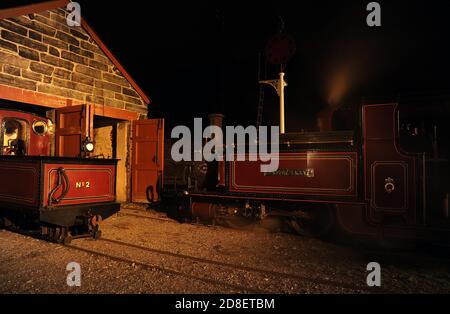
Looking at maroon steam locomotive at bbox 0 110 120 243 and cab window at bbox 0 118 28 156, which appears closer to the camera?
maroon steam locomotive at bbox 0 110 120 243

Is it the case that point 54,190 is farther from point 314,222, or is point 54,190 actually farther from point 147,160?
point 314,222

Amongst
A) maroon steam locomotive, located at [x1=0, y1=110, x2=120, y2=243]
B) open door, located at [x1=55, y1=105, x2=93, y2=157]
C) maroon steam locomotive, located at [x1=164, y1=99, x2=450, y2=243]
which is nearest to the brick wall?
open door, located at [x1=55, y1=105, x2=93, y2=157]

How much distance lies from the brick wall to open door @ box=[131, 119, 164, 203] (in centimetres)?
120

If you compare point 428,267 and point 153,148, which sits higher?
point 153,148

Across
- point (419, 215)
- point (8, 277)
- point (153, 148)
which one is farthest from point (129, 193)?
point (419, 215)

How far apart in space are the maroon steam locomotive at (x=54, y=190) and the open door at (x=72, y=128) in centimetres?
116

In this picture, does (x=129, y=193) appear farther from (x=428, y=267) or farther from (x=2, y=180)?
(x=428, y=267)

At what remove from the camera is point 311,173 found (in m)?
5.34

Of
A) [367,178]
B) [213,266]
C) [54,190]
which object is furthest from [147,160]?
[367,178]

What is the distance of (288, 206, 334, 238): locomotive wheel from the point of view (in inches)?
217

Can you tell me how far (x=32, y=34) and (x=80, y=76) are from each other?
147 cm

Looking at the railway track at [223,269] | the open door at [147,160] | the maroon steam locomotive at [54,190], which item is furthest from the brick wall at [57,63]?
the railway track at [223,269]

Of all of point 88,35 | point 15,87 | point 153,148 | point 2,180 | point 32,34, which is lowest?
point 2,180

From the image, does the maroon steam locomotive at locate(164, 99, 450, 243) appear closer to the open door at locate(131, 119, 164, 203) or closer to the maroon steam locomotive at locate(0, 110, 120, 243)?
the maroon steam locomotive at locate(0, 110, 120, 243)
